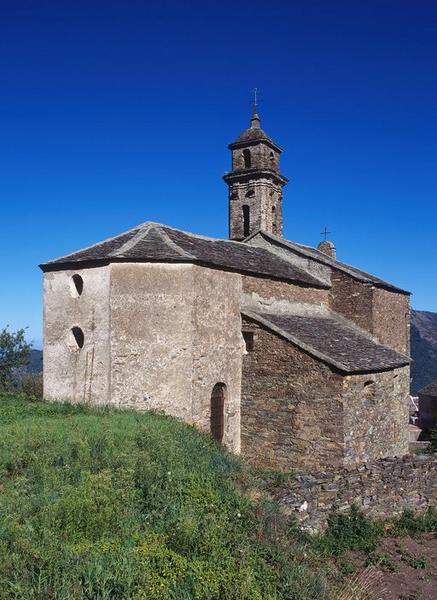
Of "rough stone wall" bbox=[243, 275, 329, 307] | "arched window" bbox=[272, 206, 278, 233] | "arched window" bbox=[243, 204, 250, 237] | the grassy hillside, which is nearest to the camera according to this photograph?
the grassy hillside

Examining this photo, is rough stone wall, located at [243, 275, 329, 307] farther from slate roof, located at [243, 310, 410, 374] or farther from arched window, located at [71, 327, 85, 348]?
arched window, located at [71, 327, 85, 348]

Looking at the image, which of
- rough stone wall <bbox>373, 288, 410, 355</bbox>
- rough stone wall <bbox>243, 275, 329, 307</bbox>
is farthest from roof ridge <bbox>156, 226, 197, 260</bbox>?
rough stone wall <bbox>373, 288, 410, 355</bbox>

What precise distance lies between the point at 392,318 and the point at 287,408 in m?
9.78

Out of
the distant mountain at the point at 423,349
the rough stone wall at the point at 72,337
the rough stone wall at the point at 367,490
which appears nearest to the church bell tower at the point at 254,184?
the rough stone wall at the point at 72,337

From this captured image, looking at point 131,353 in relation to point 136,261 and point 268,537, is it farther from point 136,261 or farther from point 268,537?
point 268,537

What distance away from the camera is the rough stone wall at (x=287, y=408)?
1321 centimetres

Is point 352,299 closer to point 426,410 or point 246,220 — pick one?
point 246,220

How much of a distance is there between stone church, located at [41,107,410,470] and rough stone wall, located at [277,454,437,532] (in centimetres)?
202

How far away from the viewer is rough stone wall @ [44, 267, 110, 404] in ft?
44.5

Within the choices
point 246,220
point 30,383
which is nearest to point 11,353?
point 30,383

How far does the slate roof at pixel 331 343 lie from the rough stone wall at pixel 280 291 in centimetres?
65

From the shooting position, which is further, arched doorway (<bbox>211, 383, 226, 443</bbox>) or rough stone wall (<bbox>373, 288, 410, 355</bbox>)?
rough stone wall (<bbox>373, 288, 410, 355</bbox>)

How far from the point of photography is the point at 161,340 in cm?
1341

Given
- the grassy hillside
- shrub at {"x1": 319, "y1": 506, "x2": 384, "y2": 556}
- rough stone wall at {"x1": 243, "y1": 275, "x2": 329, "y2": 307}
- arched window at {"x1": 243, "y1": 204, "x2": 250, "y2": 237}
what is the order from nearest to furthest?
the grassy hillside < shrub at {"x1": 319, "y1": 506, "x2": 384, "y2": 556} < rough stone wall at {"x1": 243, "y1": 275, "x2": 329, "y2": 307} < arched window at {"x1": 243, "y1": 204, "x2": 250, "y2": 237}
